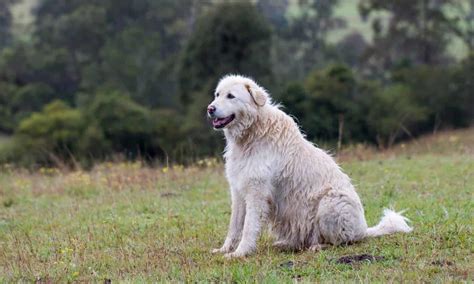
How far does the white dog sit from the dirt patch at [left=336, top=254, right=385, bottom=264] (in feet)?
Result: 2.27

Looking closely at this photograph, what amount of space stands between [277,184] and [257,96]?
107cm

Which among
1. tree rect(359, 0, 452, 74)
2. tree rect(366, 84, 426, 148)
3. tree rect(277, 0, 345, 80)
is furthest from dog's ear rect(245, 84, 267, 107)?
tree rect(277, 0, 345, 80)

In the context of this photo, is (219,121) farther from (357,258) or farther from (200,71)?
(200,71)

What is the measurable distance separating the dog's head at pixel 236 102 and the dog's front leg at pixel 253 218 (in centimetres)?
85

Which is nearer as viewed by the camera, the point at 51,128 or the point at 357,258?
the point at 357,258

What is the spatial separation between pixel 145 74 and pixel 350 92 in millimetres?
20173

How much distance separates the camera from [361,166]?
55.7ft

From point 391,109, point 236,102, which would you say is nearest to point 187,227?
point 236,102

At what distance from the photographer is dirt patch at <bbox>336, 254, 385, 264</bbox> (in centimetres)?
796

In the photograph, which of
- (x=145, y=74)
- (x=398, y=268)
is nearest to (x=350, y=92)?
(x=145, y=74)

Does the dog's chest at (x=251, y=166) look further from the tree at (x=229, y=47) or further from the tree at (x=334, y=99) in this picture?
the tree at (x=229, y=47)

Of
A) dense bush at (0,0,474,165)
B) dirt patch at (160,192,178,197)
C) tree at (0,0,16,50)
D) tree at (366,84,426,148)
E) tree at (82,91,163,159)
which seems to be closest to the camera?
dirt patch at (160,192,178,197)

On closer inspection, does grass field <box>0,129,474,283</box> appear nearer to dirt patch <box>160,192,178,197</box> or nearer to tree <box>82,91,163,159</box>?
dirt patch <box>160,192,178,197</box>

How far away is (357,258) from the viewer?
8.07m
